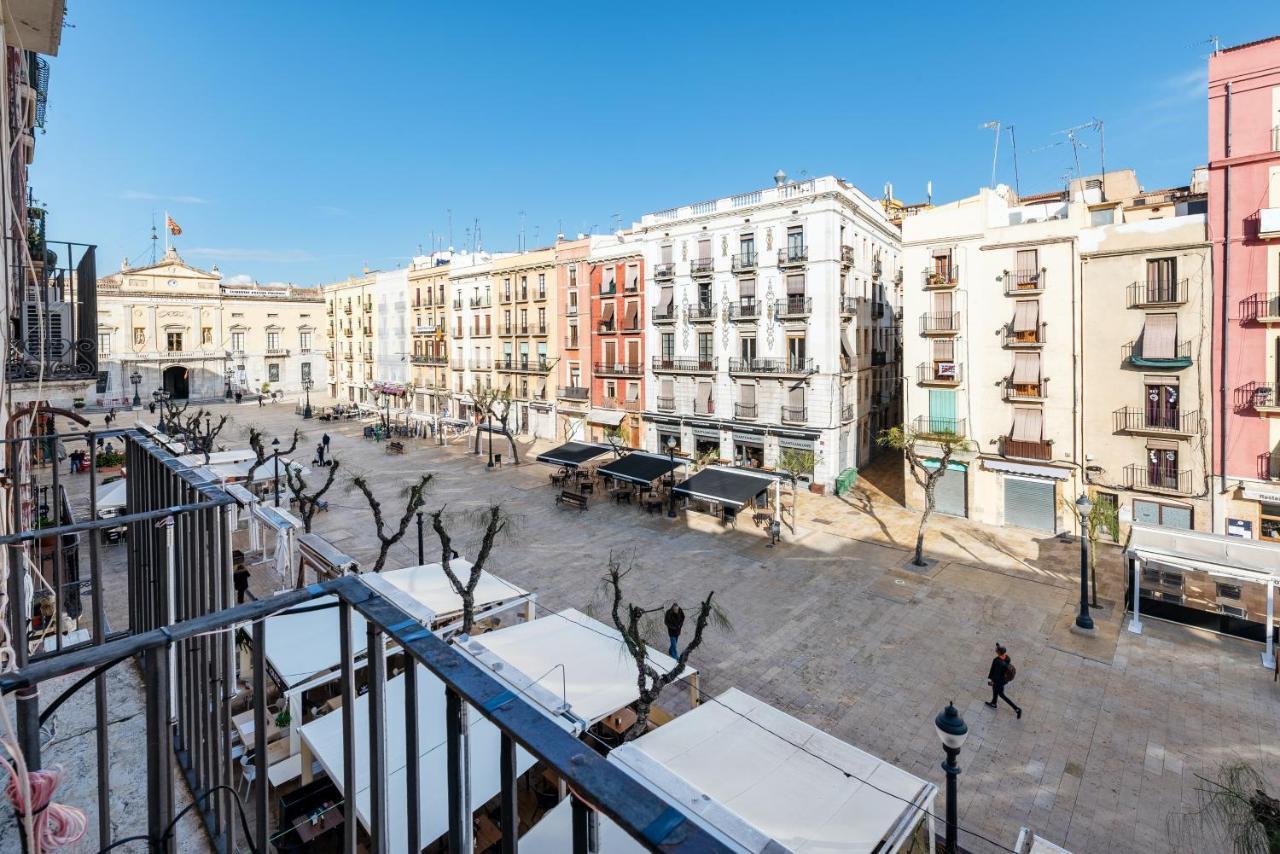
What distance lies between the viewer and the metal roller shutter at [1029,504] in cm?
2380

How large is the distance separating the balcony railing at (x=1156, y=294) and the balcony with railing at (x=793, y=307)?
1170cm

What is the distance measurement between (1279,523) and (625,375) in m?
27.8

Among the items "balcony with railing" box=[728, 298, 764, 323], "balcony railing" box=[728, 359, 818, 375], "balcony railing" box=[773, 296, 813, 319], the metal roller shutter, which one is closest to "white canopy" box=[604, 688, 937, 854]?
the metal roller shutter

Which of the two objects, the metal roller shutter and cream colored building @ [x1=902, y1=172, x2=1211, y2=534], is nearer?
cream colored building @ [x1=902, y1=172, x2=1211, y2=534]

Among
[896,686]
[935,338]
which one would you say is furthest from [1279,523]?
[896,686]

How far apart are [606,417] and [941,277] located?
20163mm

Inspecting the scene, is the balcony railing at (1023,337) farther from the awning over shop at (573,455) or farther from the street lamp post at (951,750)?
the street lamp post at (951,750)

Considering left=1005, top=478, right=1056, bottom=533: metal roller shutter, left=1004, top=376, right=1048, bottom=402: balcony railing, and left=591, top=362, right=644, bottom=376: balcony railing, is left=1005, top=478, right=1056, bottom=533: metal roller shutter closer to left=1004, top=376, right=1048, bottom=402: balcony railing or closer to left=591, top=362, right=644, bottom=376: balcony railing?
left=1004, top=376, right=1048, bottom=402: balcony railing

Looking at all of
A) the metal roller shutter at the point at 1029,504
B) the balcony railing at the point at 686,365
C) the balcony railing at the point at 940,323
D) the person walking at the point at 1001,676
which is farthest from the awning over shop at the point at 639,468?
the person walking at the point at 1001,676

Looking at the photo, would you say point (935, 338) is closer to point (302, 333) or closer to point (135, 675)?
point (135, 675)

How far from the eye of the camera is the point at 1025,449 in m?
23.9

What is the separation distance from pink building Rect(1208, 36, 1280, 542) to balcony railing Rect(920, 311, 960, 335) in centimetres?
756

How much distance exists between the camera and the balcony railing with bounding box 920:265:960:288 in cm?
2512

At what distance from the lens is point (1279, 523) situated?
19594 mm
